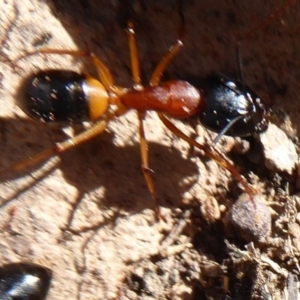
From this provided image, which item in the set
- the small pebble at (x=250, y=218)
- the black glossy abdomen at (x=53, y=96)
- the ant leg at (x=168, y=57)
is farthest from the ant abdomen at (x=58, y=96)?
the small pebble at (x=250, y=218)

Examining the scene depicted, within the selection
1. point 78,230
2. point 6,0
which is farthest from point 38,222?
point 6,0

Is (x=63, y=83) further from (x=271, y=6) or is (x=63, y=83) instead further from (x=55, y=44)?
(x=271, y=6)

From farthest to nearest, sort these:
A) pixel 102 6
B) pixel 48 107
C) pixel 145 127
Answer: pixel 145 127 < pixel 102 6 < pixel 48 107

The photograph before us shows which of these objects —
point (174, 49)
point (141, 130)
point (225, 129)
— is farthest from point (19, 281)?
point (174, 49)

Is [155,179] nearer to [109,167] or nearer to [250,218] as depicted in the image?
[109,167]

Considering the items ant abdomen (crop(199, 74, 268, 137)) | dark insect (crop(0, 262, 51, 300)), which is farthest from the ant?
dark insect (crop(0, 262, 51, 300))

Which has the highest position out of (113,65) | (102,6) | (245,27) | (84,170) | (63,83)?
(245,27)

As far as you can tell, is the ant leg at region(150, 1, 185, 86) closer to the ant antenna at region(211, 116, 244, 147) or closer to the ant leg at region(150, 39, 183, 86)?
the ant leg at region(150, 39, 183, 86)
